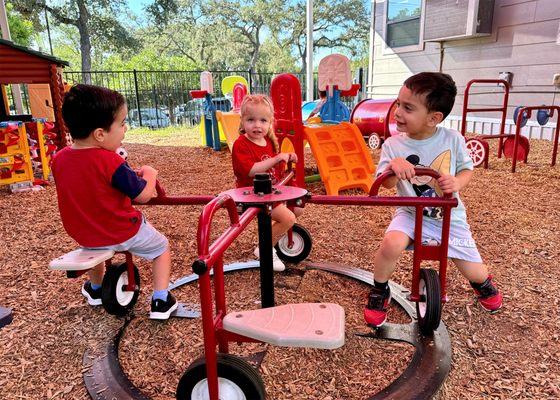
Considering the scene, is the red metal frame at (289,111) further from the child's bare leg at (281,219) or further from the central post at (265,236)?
the central post at (265,236)

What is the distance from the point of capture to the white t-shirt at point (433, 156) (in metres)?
1.97

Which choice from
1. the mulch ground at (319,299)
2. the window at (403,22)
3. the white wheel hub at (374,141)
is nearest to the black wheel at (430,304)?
the mulch ground at (319,299)

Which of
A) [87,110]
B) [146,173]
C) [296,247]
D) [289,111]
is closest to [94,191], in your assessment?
[146,173]

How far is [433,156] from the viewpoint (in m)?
1.98

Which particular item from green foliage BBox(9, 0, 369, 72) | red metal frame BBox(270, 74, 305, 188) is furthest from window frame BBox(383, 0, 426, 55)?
green foliage BBox(9, 0, 369, 72)

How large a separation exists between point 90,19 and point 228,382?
78.6 ft

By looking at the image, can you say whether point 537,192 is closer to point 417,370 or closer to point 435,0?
point 417,370

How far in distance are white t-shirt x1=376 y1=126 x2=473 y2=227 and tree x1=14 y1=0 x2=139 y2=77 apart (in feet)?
66.1

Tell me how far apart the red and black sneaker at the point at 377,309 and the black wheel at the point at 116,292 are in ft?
3.93

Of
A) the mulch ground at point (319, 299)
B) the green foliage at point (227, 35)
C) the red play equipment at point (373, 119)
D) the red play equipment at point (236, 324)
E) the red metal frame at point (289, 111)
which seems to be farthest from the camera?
the green foliage at point (227, 35)

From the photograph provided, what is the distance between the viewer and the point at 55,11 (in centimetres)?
1994

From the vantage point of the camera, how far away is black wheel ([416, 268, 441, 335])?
5.99 ft

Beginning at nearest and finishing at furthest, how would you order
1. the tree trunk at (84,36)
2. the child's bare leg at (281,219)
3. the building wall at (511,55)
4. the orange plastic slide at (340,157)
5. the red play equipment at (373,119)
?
1. the child's bare leg at (281,219)
2. the orange plastic slide at (340,157)
3. the building wall at (511,55)
4. the red play equipment at (373,119)
5. the tree trunk at (84,36)

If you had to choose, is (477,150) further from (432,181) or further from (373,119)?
(432,181)
